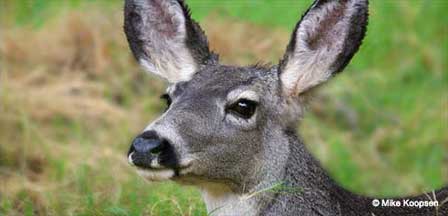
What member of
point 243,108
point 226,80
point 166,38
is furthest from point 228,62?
point 243,108

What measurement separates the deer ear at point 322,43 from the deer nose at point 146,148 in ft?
3.37

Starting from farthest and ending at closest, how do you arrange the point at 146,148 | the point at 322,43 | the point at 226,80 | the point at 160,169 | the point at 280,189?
1. the point at 322,43
2. the point at 226,80
3. the point at 280,189
4. the point at 160,169
5. the point at 146,148

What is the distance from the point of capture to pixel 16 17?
43.3 feet

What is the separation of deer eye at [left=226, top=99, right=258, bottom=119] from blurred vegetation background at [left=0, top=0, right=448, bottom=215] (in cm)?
246

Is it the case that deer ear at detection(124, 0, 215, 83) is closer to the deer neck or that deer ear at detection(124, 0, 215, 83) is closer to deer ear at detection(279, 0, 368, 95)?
deer ear at detection(279, 0, 368, 95)

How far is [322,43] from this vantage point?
23.3 feet

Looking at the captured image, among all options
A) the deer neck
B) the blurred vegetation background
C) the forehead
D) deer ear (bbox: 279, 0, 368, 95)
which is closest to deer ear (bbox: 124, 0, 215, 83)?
the forehead

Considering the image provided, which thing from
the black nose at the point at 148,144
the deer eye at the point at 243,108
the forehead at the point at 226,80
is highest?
the forehead at the point at 226,80

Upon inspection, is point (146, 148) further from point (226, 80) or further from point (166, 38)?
point (166, 38)

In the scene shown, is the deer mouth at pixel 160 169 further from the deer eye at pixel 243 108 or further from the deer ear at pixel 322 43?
the deer ear at pixel 322 43

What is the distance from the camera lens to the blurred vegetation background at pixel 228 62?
10.6 meters

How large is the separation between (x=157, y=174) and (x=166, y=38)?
4.53 ft

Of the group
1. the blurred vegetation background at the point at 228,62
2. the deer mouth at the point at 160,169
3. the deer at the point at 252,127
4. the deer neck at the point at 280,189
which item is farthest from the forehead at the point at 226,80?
the blurred vegetation background at the point at 228,62

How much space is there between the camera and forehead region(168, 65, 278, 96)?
22.1 ft
